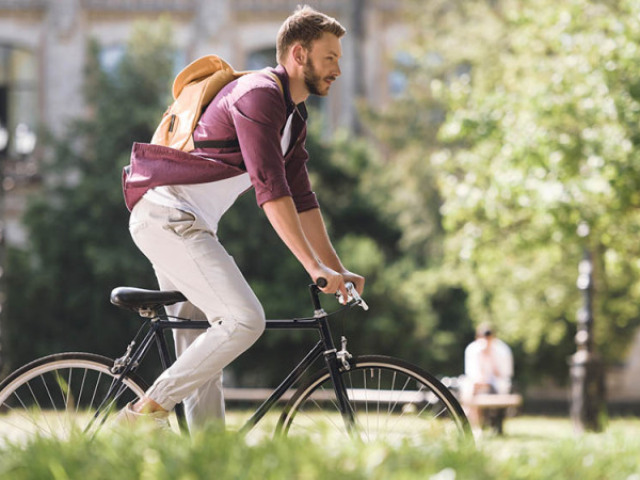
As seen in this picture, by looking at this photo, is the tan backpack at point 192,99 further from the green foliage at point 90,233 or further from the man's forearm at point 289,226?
the green foliage at point 90,233

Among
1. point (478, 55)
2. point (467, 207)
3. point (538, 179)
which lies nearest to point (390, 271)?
point (478, 55)

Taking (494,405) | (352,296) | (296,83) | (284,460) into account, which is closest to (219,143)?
(296,83)

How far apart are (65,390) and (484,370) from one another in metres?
13.0

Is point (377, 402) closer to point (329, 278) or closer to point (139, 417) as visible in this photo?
point (329, 278)

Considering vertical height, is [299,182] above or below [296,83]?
below

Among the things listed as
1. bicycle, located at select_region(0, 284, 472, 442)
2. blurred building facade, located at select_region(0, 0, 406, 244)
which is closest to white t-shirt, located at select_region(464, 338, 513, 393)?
bicycle, located at select_region(0, 284, 472, 442)

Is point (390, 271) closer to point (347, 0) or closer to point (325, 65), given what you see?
point (347, 0)

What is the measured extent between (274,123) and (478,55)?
22.9 meters

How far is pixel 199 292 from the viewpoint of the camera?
408 centimetres

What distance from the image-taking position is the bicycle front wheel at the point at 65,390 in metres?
4.15

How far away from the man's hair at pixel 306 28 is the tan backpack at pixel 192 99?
0.55 ft

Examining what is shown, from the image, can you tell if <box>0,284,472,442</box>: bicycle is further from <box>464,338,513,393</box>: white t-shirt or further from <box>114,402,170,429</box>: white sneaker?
<box>464,338,513,393</box>: white t-shirt

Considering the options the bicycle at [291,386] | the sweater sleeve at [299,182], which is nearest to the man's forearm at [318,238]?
the sweater sleeve at [299,182]

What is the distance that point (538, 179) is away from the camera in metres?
15.6
